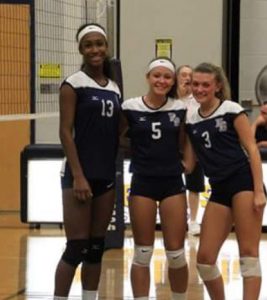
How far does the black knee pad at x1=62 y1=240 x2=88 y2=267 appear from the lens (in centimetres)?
613

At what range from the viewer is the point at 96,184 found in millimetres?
6184

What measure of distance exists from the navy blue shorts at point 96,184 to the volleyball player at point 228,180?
641 mm

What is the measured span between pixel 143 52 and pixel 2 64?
305cm

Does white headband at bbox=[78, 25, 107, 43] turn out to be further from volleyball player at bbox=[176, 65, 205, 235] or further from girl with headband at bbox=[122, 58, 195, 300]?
volleyball player at bbox=[176, 65, 205, 235]

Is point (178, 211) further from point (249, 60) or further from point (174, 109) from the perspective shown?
point (249, 60)

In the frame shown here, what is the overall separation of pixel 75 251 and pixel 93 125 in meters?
0.81

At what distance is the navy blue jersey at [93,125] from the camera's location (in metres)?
6.11

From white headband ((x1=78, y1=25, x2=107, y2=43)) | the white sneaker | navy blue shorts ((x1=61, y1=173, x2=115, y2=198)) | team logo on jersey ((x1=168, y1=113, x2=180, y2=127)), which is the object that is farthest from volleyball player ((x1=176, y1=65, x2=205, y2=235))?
navy blue shorts ((x1=61, y1=173, x2=115, y2=198))

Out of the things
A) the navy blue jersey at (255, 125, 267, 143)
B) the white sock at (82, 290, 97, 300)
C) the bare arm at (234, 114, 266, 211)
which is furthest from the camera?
the navy blue jersey at (255, 125, 267, 143)

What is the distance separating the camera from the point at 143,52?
1343 cm

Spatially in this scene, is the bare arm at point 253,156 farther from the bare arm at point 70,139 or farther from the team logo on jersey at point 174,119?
the bare arm at point 70,139

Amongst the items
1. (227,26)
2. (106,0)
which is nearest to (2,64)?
(106,0)

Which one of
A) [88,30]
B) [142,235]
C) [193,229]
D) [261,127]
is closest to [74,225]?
[142,235]

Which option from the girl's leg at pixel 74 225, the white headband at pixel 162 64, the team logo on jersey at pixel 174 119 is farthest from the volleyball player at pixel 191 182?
the girl's leg at pixel 74 225
